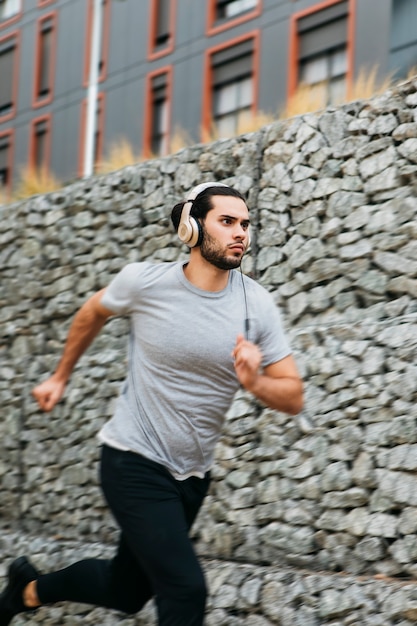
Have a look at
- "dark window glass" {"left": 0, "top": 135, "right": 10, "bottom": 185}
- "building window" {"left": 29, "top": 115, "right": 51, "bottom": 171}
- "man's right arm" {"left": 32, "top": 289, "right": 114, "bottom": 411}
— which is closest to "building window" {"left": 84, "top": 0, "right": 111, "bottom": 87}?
"building window" {"left": 29, "top": 115, "right": 51, "bottom": 171}

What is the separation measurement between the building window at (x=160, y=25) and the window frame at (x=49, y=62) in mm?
4448

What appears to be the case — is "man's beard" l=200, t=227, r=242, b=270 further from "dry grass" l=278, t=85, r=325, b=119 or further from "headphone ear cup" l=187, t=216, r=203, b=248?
"dry grass" l=278, t=85, r=325, b=119

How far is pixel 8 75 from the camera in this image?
32.2 meters

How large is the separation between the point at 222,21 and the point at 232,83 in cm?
132

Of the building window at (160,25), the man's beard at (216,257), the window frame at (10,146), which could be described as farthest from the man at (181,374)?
the window frame at (10,146)

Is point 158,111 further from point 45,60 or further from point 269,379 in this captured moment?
point 269,379

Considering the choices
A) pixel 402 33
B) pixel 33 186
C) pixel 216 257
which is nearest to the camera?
pixel 216 257

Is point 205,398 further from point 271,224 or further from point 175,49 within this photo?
point 175,49

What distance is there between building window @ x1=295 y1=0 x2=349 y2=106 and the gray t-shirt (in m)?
16.7

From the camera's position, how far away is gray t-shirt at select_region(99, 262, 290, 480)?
14.6 ft

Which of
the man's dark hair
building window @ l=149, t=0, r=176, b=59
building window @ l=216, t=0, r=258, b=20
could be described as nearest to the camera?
the man's dark hair

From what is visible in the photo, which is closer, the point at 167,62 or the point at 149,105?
the point at 167,62

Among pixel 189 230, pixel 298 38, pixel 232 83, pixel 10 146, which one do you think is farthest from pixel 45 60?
pixel 189 230

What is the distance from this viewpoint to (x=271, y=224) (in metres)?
7.80
